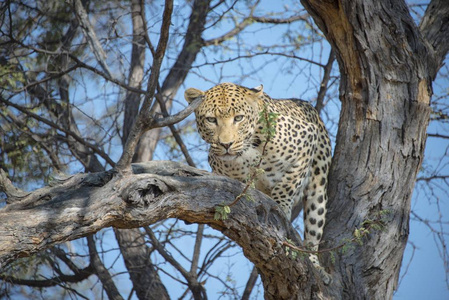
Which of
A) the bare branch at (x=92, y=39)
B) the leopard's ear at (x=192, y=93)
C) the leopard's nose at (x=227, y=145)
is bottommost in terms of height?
the leopard's nose at (x=227, y=145)

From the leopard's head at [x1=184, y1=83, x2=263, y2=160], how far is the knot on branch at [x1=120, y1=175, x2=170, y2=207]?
1599mm

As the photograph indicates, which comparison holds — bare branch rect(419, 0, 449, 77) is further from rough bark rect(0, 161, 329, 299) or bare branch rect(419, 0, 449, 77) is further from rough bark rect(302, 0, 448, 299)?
rough bark rect(0, 161, 329, 299)

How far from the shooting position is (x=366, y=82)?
5.90 m

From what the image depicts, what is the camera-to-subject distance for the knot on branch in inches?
157

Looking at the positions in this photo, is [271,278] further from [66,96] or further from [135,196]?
[66,96]

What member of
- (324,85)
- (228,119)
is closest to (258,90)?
(228,119)

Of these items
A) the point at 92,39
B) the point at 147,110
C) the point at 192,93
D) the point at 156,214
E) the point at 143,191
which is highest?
the point at 92,39

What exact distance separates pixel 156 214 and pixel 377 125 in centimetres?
268

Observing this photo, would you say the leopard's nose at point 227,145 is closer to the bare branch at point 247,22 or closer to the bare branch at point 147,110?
the bare branch at point 147,110

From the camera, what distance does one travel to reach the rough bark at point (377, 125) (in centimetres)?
571

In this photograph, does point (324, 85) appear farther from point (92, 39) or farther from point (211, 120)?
point (92, 39)

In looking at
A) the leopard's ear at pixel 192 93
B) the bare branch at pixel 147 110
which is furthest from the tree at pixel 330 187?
the leopard's ear at pixel 192 93

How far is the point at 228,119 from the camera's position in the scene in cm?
589

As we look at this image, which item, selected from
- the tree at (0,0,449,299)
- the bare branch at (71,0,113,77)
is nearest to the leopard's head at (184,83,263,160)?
the tree at (0,0,449,299)
